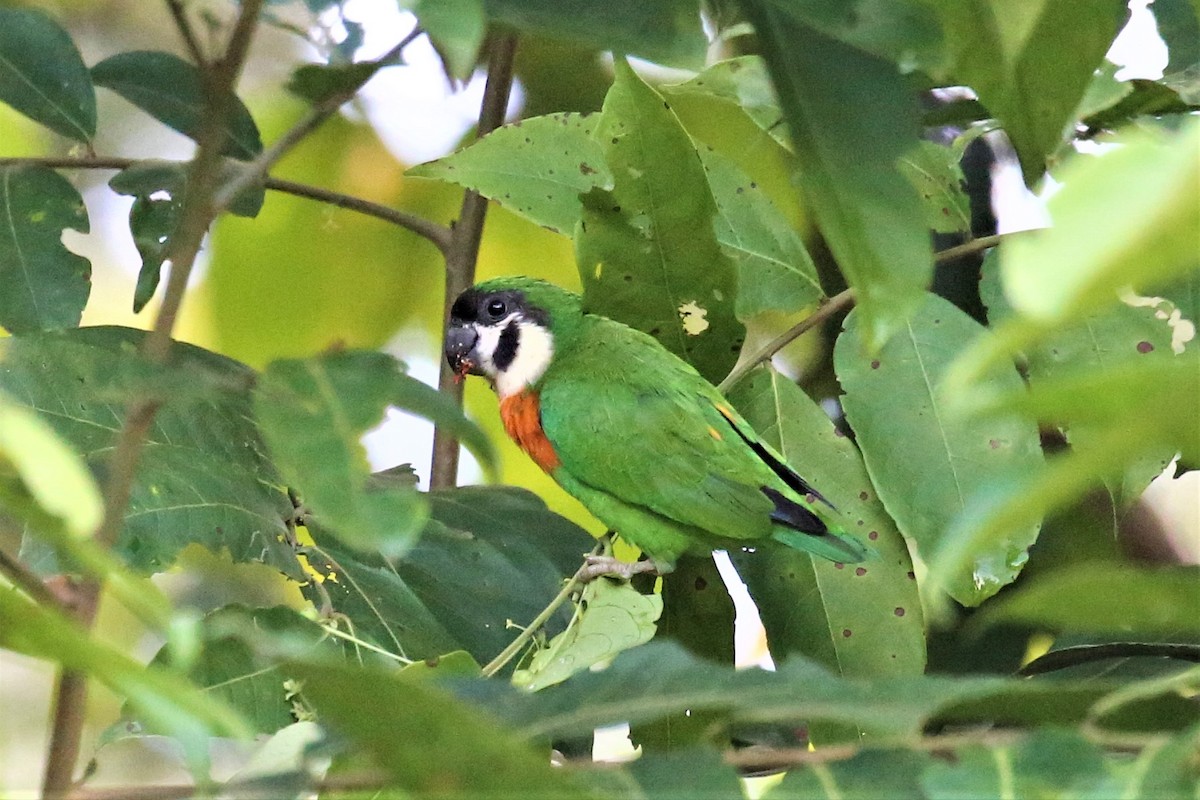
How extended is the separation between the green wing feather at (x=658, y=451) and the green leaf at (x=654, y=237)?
84mm

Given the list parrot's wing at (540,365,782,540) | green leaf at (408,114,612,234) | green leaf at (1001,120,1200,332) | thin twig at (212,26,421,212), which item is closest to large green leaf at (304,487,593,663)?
parrot's wing at (540,365,782,540)

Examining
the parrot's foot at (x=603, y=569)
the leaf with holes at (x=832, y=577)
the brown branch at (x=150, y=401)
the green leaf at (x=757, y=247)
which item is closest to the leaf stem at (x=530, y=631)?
the parrot's foot at (x=603, y=569)

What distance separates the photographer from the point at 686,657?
1.78 ft

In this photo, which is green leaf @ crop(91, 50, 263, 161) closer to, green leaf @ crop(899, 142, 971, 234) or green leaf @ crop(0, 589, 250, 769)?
green leaf @ crop(899, 142, 971, 234)

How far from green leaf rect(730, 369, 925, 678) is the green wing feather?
0.8 inches

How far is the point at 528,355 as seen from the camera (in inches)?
61.2

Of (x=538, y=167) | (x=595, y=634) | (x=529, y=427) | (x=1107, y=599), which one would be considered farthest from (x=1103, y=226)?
(x=529, y=427)

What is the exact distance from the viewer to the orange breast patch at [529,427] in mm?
1449

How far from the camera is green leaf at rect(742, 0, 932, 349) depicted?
22.7 inches

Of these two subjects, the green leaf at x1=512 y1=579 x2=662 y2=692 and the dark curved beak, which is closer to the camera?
the green leaf at x1=512 y1=579 x2=662 y2=692

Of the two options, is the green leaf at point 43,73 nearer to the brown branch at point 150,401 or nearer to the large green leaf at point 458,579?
the large green leaf at point 458,579

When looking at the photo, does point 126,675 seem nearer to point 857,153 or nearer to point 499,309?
point 857,153

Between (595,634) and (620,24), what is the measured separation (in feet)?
1.60

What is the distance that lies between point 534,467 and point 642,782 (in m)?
1.24
